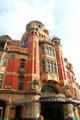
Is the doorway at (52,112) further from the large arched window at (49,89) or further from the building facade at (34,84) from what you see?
the large arched window at (49,89)

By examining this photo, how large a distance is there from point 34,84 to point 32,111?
13.6ft

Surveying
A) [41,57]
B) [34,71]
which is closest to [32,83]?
[34,71]

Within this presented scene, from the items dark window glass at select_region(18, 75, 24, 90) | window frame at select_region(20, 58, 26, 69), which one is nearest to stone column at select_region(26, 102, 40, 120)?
dark window glass at select_region(18, 75, 24, 90)

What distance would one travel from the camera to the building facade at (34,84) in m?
15.0

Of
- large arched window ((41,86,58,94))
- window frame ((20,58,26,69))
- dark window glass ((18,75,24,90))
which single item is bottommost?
large arched window ((41,86,58,94))

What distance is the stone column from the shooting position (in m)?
14.3

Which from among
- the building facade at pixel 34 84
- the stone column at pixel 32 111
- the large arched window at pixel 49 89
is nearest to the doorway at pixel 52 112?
the building facade at pixel 34 84

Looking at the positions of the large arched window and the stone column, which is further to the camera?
the large arched window

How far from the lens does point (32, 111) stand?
48.0ft

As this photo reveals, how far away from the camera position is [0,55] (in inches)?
792

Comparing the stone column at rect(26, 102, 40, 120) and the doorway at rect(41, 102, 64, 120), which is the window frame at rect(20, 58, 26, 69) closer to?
the stone column at rect(26, 102, 40, 120)

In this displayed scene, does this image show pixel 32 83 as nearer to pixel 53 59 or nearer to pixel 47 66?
pixel 47 66

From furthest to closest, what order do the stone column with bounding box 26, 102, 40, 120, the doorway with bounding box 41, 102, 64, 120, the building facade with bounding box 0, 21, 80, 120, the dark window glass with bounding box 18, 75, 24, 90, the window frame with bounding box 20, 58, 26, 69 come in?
the window frame with bounding box 20, 58, 26, 69, the doorway with bounding box 41, 102, 64, 120, the dark window glass with bounding box 18, 75, 24, 90, the building facade with bounding box 0, 21, 80, 120, the stone column with bounding box 26, 102, 40, 120

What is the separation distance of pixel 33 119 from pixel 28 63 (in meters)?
10.1
